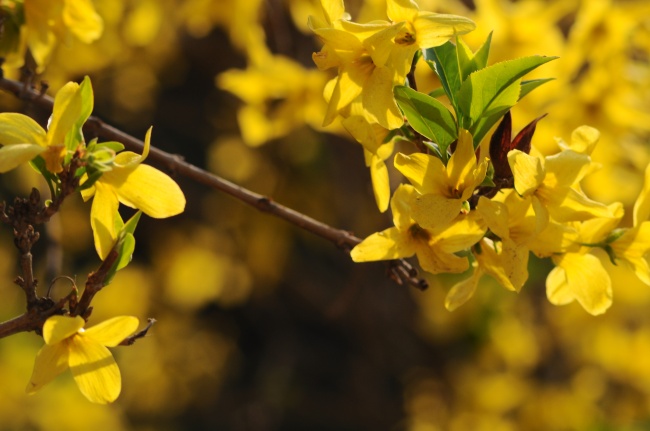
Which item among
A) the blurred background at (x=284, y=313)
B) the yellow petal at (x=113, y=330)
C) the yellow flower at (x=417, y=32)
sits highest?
the yellow flower at (x=417, y=32)

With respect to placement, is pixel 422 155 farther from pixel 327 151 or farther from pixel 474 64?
pixel 327 151

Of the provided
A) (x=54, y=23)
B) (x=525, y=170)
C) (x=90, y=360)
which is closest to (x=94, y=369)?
(x=90, y=360)

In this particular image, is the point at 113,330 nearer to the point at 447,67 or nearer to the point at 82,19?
the point at 447,67

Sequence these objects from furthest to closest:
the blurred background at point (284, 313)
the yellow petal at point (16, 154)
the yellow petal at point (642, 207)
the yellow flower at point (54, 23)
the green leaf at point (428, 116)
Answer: the blurred background at point (284, 313), the yellow flower at point (54, 23), the yellow petal at point (642, 207), the green leaf at point (428, 116), the yellow petal at point (16, 154)

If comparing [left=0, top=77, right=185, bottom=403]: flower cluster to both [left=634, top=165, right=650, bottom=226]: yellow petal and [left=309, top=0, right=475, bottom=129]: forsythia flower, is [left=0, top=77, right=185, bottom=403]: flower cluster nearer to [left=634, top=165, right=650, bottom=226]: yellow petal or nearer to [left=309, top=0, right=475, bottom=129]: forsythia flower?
[left=309, top=0, right=475, bottom=129]: forsythia flower

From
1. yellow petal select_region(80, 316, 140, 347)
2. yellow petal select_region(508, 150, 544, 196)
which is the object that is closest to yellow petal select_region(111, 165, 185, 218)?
yellow petal select_region(80, 316, 140, 347)

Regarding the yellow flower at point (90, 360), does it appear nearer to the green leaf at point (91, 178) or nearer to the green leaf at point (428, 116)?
the green leaf at point (91, 178)

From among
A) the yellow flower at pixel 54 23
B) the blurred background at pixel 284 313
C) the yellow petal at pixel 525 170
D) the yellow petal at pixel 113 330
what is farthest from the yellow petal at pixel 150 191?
the blurred background at pixel 284 313
